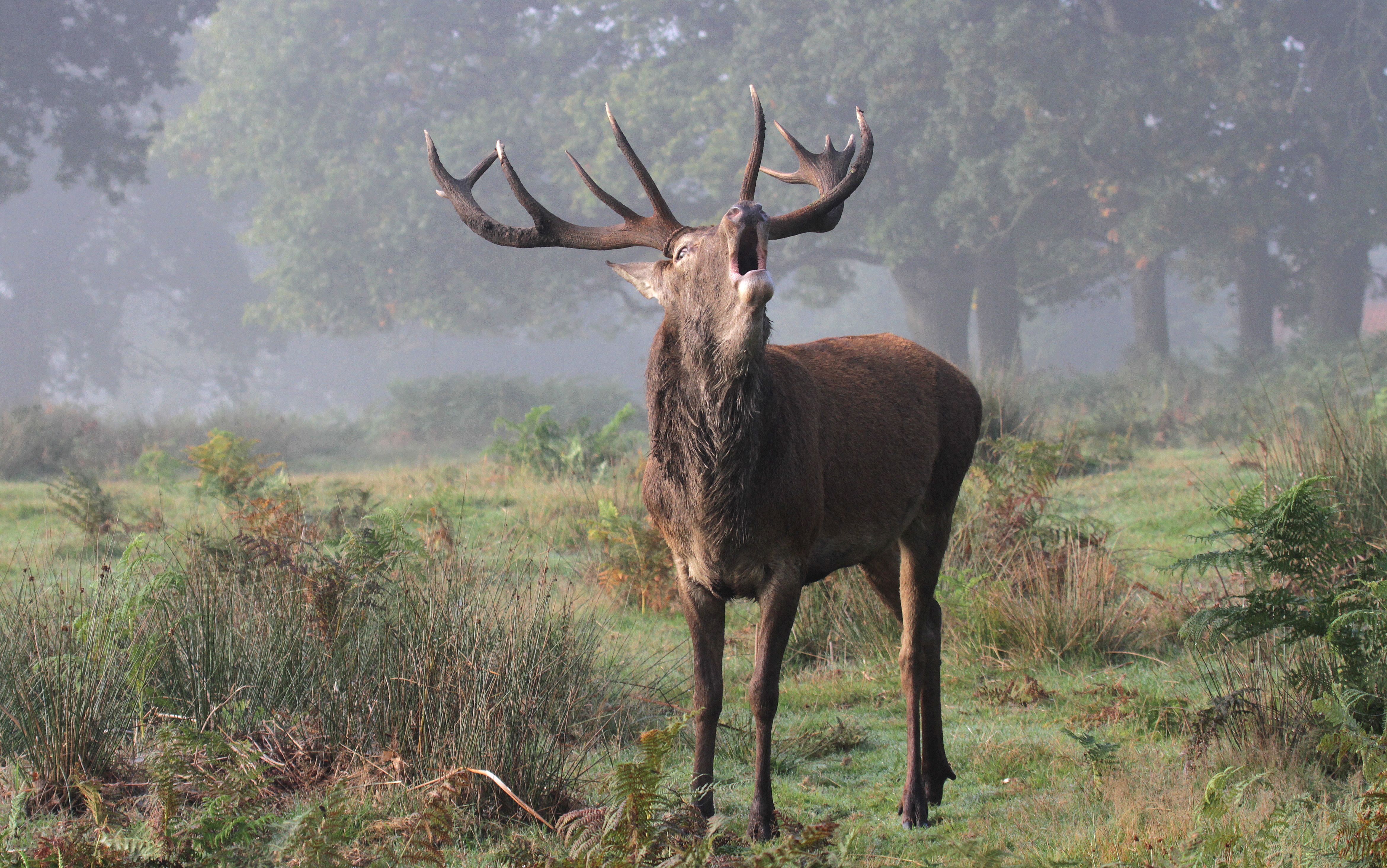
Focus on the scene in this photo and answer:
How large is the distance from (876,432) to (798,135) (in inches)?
944

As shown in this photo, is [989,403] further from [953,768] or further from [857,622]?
[953,768]

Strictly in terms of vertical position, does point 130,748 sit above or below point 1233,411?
below

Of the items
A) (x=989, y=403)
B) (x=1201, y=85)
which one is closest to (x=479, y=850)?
(x=989, y=403)

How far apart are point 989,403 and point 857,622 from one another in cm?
666

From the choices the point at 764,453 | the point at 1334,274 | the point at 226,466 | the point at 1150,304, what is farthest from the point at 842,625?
the point at 1150,304

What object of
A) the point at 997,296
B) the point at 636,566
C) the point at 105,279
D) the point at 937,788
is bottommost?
the point at 937,788

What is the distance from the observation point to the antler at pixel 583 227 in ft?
13.5

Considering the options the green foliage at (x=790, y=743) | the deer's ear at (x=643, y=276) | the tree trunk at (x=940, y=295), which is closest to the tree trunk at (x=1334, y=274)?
the tree trunk at (x=940, y=295)

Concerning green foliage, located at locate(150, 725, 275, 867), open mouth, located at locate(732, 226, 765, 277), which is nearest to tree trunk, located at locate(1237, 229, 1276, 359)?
open mouth, located at locate(732, 226, 765, 277)

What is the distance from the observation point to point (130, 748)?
4043 mm

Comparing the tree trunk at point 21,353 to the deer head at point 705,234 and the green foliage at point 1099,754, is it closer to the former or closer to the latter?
the deer head at point 705,234

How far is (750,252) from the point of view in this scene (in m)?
3.62

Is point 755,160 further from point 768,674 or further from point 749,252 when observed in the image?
point 768,674

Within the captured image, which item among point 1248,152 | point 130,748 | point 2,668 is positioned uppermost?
point 1248,152
